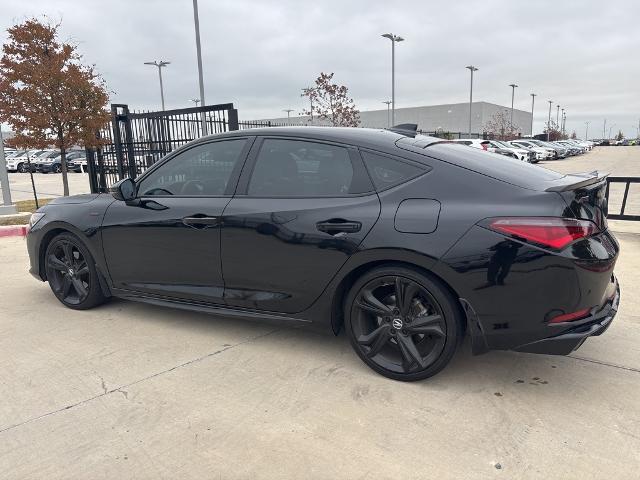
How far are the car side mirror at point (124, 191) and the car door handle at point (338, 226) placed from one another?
174 cm

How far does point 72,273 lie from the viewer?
4.48 meters

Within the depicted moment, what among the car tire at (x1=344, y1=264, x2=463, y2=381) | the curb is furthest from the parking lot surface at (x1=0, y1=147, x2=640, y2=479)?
the curb

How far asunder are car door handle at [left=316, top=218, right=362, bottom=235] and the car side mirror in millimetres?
1740

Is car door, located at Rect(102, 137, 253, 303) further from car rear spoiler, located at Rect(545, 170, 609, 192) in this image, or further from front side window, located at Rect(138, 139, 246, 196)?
car rear spoiler, located at Rect(545, 170, 609, 192)

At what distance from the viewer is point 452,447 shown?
2.44 m

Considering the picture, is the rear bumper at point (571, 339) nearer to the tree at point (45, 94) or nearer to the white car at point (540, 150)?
the tree at point (45, 94)

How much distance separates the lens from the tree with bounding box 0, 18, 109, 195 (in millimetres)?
10750

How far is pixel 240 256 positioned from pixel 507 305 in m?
1.77

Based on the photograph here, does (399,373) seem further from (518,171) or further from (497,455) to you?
(518,171)

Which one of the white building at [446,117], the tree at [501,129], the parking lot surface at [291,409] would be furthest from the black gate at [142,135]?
the white building at [446,117]

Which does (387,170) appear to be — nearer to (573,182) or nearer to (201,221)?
(573,182)

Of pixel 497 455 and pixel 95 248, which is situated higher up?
pixel 95 248

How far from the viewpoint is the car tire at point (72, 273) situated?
4.36 meters

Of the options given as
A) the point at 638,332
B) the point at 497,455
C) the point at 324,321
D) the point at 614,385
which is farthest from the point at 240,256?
the point at 638,332
